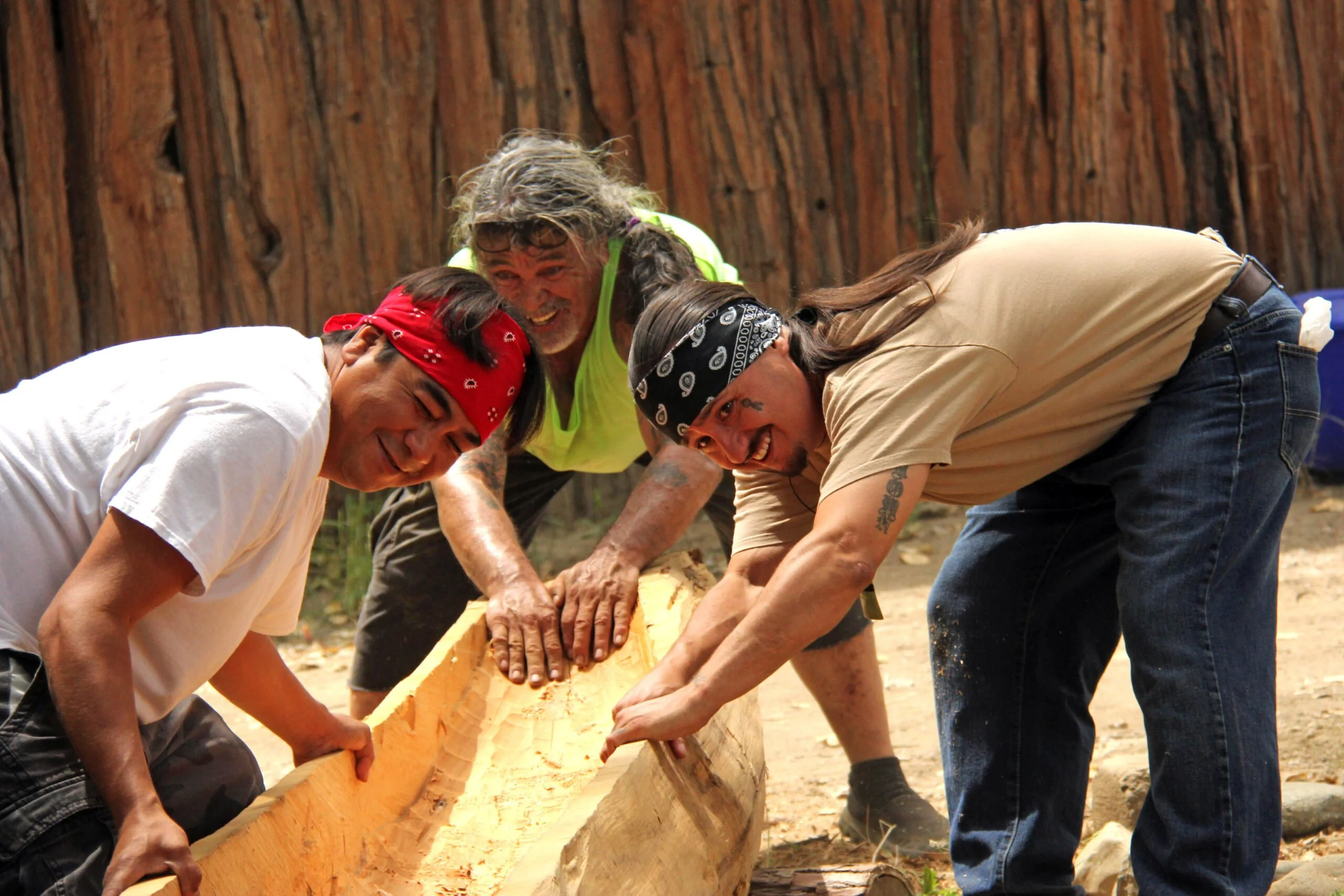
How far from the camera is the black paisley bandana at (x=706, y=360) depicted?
2516 millimetres

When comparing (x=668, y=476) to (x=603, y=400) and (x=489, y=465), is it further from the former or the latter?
(x=489, y=465)

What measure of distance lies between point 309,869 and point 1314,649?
11.4ft

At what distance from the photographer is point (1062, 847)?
278 centimetres

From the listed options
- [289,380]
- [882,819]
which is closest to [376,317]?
[289,380]

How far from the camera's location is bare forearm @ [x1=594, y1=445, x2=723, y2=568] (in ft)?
11.6

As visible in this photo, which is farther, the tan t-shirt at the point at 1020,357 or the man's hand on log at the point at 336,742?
the man's hand on log at the point at 336,742

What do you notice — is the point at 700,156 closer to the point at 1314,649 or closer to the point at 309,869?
the point at 1314,649

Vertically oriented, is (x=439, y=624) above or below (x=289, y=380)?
below

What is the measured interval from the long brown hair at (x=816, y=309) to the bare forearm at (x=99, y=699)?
110 centimetres

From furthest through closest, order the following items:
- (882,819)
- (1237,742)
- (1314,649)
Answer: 1. (1314,649)
2. (882,819)
3. (1237,742)

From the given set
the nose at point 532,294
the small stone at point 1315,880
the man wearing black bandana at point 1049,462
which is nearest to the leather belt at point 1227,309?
the man wearing black bandana at point 1049,462

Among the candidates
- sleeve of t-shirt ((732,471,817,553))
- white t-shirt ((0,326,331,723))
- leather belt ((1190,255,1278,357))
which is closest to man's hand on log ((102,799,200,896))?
white t-shirt ((0,326,331,723))

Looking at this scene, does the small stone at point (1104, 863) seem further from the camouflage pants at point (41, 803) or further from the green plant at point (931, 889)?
the camouflage pants at point (41, 803)

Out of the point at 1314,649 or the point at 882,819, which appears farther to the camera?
the point at 1314,649
